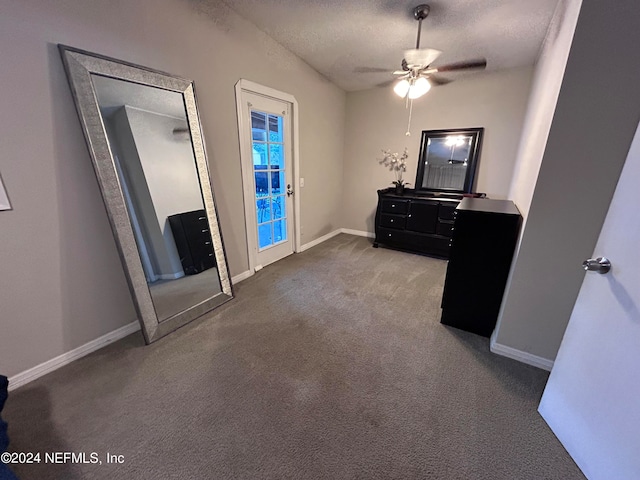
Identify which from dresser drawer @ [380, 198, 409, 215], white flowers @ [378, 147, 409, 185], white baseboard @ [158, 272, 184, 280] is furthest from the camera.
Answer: white flowers @ [378, 147, 409, 185]

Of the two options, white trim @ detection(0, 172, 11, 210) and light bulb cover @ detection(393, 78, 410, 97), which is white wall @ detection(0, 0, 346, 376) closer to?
white trim @ detection(0, 172, 11, 210)

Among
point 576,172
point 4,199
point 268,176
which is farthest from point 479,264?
point 4,199

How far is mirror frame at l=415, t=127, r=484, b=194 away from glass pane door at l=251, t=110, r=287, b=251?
2080mm

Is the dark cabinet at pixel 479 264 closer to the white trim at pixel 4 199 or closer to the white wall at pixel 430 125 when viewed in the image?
the white wall at pixel 430 125

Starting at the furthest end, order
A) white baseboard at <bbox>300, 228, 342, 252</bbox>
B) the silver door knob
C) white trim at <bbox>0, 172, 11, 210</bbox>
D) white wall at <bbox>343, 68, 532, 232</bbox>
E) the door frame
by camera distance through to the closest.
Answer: white baseboard at <bbox>300, 228, 342, 252</bbox>, white wall at <bbox>343, 68, 532, 232</bbox>, the door frame, white trim at <bbox>0, 172, 11, 210</bbox>, the silver door knob

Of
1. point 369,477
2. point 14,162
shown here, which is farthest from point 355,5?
point 369,477

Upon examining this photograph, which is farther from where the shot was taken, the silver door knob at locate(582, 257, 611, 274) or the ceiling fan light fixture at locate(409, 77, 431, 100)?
the ceiling fan light fixture at locate(409, 77, 431, 100)

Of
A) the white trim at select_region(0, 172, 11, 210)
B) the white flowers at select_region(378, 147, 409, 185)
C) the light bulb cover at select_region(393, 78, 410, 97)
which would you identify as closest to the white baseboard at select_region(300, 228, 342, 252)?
the white flowers at select_region(378, 147, 409, 185)

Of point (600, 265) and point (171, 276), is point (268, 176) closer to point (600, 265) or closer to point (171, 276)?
point (171, 276)

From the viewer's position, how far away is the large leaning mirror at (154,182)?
1615 mm

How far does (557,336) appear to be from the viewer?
164 centimetres

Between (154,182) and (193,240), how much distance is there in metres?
0.55

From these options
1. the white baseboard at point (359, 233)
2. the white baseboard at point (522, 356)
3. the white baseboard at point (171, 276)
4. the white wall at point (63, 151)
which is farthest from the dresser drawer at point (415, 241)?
the white baseboard at point (171, 276)

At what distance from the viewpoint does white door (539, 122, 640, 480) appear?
2.96 feet
